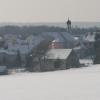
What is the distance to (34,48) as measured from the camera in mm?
2381

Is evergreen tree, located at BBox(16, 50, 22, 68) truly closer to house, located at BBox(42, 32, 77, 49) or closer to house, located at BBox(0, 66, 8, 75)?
house, located at BBox(0, 66, 8, 75)

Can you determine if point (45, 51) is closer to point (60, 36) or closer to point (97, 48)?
point (60, 36)

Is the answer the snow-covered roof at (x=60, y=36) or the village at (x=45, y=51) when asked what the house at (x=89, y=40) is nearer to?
the village at (x=45, y=51)

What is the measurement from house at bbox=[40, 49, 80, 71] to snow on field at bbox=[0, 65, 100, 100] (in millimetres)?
48

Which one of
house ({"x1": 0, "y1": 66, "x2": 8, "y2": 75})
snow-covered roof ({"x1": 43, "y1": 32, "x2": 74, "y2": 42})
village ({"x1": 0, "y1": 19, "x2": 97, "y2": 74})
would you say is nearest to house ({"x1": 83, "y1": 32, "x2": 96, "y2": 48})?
village ({"x1": 0, "y1": 19, "x2": 97, "y2": 74})

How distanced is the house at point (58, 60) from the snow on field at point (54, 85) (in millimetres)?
48

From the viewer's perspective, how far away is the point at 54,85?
7.54ft

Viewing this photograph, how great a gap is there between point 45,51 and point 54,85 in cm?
28

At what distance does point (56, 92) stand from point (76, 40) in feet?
1.53

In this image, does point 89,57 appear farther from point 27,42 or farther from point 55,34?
point 27,42

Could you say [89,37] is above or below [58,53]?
above

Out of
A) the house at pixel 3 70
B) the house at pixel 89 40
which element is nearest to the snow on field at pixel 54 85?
the house at pixel 3 70

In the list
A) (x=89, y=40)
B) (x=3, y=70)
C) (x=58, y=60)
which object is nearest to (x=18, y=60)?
(x=3, y=70)

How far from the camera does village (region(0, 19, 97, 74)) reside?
233 cm
